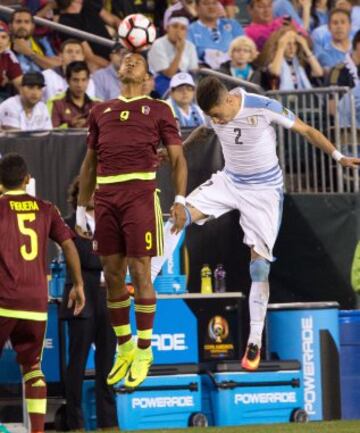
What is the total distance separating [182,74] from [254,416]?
419 cm

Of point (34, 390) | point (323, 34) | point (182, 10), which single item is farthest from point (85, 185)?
point (323, 34)

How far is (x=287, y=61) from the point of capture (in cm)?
1989

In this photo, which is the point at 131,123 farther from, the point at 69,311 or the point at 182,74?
the point at 182,74

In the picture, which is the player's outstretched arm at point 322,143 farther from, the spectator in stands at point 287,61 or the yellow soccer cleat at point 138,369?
the spectator in stands at point 287,61

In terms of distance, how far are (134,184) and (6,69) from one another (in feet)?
19.9

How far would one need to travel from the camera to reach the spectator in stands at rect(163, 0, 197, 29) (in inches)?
803

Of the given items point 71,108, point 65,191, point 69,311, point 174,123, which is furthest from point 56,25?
point 174,123

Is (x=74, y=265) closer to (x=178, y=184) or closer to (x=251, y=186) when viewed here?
(x=178, y=184)

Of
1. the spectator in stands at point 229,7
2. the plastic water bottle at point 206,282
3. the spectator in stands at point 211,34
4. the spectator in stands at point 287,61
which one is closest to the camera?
the plastic water bottle at point 206,282

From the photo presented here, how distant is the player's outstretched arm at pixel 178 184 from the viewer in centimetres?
1229

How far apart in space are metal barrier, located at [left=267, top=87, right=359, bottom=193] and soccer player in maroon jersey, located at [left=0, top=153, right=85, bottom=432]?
5.83m

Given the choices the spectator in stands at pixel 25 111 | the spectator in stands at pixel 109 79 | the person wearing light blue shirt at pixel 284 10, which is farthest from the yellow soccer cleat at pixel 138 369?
the person wearing light blue shirt at pixel 284 10

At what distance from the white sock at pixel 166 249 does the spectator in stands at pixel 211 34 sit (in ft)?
18.9

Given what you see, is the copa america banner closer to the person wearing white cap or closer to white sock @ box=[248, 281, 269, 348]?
the person wearing white cap
